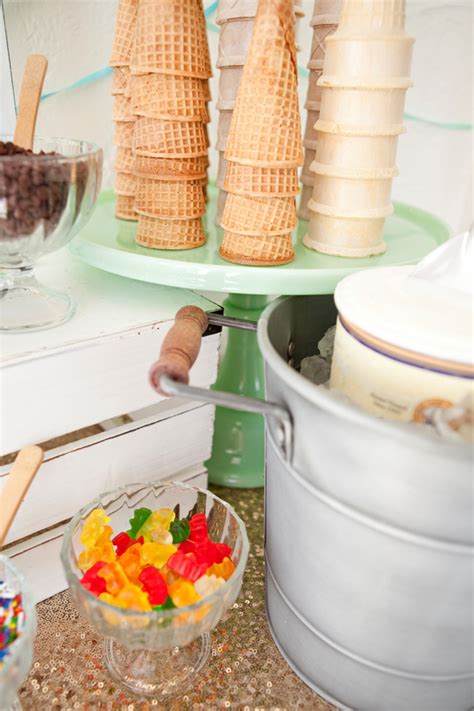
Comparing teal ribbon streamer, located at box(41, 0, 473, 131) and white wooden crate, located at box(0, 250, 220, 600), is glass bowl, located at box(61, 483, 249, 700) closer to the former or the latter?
white wooden crate, located at box(0, 250, 220, 600)

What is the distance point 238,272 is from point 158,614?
323mm

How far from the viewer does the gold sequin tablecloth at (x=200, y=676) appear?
0.52 m

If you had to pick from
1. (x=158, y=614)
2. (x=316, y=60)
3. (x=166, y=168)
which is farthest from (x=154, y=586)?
(x=316, y=60)

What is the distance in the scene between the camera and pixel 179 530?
0.59 m

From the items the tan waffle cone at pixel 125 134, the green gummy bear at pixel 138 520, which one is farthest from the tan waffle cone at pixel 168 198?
the green gummy bear at pixel 138 520

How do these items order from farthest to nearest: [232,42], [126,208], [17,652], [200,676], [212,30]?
[212,30]
[126,208]
[232,42]
[200,676]
[17,652]

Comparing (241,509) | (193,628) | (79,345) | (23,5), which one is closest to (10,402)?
(79,345)

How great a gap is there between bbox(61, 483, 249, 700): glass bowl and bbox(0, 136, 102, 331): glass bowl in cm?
20

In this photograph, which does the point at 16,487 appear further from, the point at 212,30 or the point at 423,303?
the point at 212,30

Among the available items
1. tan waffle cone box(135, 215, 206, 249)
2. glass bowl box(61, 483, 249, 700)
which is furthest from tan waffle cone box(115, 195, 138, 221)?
glass bowl box(61, 483, 249, 700)

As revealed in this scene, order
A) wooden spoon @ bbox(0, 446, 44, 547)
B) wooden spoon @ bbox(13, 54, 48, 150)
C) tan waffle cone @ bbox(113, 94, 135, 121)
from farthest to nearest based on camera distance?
1. tan waffle cone @ bbox(113, 94, 135, 121)
2. wooden spoon @ bbox(13, 54, 48, 150)
3. wooden spoon @ bbox(0, 446, 44, 547)

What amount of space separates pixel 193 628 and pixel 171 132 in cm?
47

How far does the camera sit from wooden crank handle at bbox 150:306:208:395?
1.38 feet

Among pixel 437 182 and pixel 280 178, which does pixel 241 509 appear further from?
pixel 437 182
